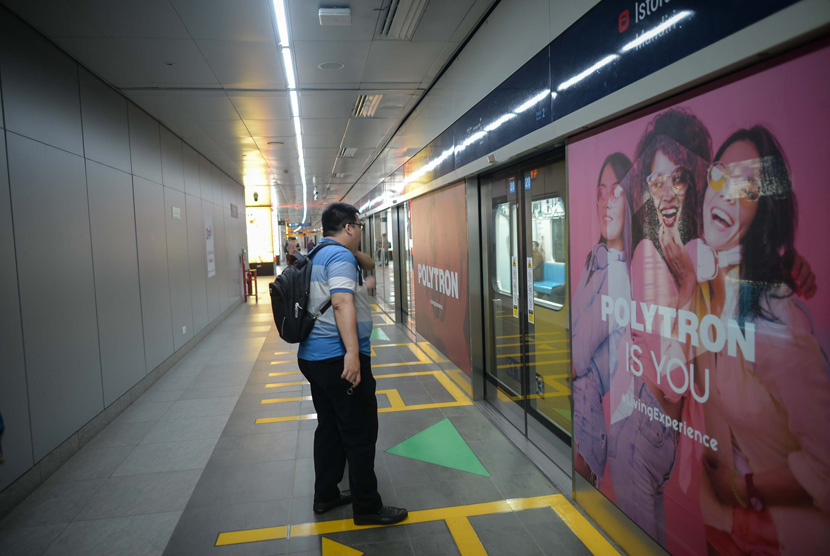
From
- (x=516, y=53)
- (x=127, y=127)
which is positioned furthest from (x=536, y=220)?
(x=127, y=127)

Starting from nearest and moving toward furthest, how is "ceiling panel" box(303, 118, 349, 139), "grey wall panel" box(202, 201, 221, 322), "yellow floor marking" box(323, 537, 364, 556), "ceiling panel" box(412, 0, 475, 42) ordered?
"yellow floor marking" box(323, 537, 364, 556) < "ceiling panel" box(412, 0, 475, 42) < "ceiling panel" box(303, 118, 349, 139) < "grey wall panel" box(202, 201, 221, 322)

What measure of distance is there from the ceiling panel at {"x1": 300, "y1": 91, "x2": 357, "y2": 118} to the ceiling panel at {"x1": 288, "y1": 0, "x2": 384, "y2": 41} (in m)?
1.61

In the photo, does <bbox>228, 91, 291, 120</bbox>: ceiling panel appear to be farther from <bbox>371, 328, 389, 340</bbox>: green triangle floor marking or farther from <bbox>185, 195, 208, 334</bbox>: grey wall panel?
<bbox>371, 328, 389, 340</bbox>: green triangle floor marking

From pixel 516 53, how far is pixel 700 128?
190 cm

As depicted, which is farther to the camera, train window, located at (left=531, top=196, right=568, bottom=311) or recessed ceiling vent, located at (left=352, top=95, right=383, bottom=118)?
recessed ceiling vent, located at (left=352, top=95, right=383, bottom=118)

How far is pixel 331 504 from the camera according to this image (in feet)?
10.2

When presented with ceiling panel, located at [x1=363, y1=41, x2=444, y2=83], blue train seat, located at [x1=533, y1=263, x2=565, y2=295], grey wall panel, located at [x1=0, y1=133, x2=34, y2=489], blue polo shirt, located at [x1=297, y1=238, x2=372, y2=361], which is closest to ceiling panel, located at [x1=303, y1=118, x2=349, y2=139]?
ceiling panel, located at [x1=363, y1=41, x2=444, y2=83]

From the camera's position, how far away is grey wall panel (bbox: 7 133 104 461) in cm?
359

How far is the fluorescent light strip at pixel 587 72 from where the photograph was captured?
237 cm

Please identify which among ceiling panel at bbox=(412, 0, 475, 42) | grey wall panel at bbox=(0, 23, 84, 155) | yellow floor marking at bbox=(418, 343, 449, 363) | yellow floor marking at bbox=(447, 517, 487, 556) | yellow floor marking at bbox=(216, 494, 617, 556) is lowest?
yellow floor marking at bbox=(447, 517, 487, 556)

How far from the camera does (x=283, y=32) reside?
4.22m

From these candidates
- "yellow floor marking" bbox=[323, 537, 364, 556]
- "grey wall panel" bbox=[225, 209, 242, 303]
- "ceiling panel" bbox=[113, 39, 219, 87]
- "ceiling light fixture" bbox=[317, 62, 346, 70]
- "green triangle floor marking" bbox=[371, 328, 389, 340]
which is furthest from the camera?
"grey wall panel" bbox=[225, 209, 242, 303]

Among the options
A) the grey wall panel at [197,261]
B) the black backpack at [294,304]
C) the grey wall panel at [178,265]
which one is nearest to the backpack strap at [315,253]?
the black backpack at [294,304]

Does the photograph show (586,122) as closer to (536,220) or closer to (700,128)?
(700,128)
